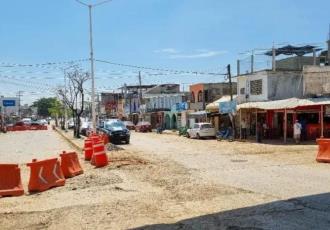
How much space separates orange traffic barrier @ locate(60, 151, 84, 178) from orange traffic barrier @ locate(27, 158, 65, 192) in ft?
5.47

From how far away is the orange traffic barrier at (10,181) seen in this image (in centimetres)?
1419

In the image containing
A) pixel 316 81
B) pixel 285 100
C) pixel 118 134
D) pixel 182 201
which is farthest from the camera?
pixel 118 134

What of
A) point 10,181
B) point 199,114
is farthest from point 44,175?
point 199,114

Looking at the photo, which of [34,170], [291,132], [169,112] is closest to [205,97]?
[169,112]

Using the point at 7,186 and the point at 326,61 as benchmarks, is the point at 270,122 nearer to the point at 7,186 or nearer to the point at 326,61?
the point at 326,61

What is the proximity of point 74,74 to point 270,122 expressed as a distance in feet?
102

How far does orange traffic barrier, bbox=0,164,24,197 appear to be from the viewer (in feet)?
46.5

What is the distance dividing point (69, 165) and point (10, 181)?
4073mm

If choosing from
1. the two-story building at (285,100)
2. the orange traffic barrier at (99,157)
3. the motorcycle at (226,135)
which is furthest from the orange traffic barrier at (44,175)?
the motorcycle at (226,135)

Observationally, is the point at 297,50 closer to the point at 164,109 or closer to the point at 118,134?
the point at 118,134

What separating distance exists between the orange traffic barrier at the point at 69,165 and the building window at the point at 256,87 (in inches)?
1099

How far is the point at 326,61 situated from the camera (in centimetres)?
4822

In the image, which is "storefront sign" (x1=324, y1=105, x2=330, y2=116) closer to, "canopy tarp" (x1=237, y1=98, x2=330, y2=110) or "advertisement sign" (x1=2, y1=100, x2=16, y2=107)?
"canopy tarp" (x1=237, y1=98, x2=330, y2=110)

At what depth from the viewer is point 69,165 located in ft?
60.4
